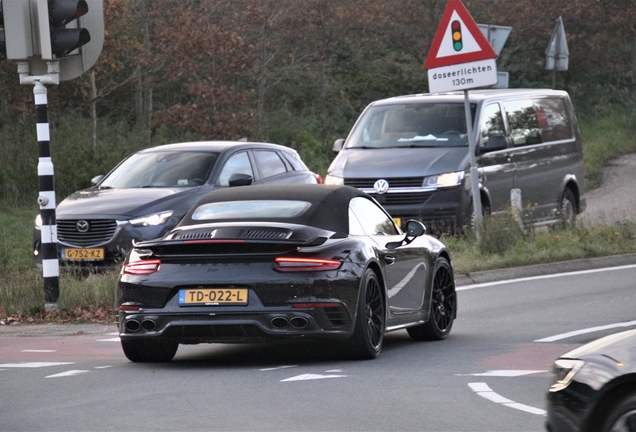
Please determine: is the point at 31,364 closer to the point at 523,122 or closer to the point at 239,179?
the point at 239,179

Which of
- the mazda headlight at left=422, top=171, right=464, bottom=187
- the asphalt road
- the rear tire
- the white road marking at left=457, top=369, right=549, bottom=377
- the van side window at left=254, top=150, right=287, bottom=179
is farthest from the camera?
the mazda headlight at left=422, top=171, right=464, bottom=187

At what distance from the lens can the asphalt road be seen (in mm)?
7656

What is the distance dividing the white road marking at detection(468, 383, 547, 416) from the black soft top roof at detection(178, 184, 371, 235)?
2.03 meters

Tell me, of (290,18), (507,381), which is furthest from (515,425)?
(290,18)

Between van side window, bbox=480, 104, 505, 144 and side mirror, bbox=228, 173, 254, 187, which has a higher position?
van side window, bbox=480, 104, 505, 144

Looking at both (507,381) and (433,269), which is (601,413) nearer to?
(507,381)

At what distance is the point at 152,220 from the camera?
16.3 m

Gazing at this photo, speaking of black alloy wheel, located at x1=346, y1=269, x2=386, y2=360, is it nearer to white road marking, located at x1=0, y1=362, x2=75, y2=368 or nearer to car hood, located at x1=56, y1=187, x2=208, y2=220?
white road marking, located at x1=0, y1=362, x2=75, y2=368

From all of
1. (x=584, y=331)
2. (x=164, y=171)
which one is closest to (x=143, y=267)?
(x=584, y=331)

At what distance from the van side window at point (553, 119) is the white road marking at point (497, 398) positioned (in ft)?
44.1

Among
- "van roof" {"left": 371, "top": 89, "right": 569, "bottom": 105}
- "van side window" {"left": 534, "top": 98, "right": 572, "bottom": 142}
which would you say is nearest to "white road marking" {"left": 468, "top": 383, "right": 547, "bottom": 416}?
"van roof" {"left": 371, "top": 89, "right": 569, "bottom": 105}

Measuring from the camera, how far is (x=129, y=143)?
29.5m

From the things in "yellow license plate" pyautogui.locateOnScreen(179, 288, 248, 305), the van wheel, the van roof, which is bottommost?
the van wheel

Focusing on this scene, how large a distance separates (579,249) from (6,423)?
39.2 ft
